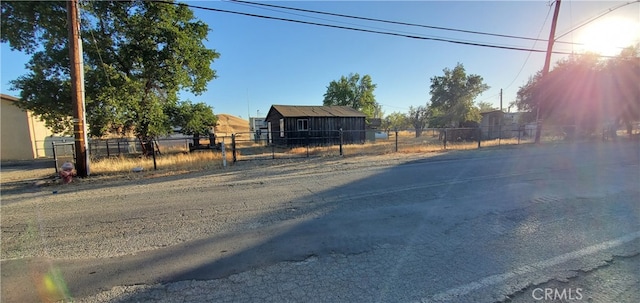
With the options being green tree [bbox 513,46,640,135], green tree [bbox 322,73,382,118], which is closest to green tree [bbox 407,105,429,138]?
green tree [bbox 322,73,382,118]

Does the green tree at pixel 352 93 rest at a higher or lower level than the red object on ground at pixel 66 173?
higher

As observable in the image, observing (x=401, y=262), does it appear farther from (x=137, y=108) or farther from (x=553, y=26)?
(x=553, y=26)

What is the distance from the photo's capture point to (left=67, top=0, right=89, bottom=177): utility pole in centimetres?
901

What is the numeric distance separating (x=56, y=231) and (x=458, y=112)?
37093 millimetres

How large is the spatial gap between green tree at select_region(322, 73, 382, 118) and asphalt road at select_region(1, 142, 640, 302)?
37449mm

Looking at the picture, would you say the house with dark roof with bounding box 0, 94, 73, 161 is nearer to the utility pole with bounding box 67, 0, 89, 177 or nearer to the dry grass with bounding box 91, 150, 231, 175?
the dry grass with bounding box 91, 150, 231, 175

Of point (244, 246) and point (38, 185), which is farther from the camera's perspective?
point (38, 185)

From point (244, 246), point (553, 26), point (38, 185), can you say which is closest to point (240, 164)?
point (38, 185)

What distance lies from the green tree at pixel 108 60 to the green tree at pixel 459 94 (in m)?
31.0

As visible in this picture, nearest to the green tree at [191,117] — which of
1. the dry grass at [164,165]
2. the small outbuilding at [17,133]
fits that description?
the dry grass at [164,165]

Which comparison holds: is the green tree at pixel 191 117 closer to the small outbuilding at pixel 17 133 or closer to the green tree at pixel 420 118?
the small outbuilding at pixel 17 133

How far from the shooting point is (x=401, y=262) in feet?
9.80

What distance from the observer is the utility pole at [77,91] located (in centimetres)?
901

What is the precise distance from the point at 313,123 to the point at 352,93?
69.5 feet
